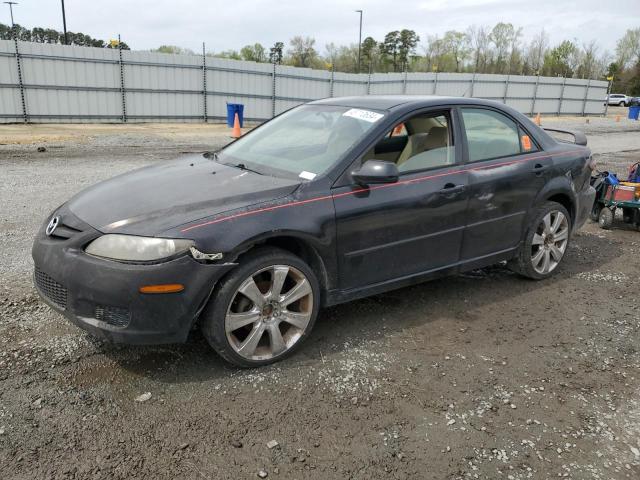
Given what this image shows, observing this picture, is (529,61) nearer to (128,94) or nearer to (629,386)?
(128,94)

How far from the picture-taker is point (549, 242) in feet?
16.4

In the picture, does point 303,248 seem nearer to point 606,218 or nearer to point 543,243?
point 543,243

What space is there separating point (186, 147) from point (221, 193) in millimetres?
11261

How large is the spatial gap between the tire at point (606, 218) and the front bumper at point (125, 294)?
590cm

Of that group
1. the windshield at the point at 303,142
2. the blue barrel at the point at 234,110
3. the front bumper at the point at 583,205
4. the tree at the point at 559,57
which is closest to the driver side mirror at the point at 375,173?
the windshield at the point at 303,142

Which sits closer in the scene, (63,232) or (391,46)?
(63,232)

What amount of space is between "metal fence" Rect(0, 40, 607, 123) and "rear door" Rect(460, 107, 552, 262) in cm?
1694

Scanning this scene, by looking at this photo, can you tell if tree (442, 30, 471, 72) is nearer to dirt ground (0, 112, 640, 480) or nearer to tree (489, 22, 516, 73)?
tree (489, 22, 516, 73)

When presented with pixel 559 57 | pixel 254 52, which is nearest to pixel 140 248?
pixel 559 57

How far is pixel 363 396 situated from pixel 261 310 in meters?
0.80

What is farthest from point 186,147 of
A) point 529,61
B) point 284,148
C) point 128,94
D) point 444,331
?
point 529,61

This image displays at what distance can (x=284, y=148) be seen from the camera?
4.14 meters

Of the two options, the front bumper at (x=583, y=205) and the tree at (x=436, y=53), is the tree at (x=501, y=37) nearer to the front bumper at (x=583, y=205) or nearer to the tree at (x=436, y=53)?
the tree at (x=436, y=53)

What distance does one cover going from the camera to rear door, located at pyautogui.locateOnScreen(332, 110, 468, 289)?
11.7ft
